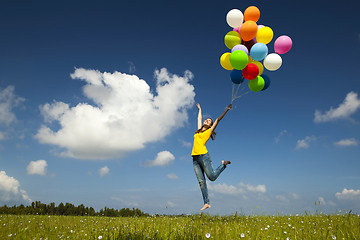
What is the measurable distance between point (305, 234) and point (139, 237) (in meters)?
3.30

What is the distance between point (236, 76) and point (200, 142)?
273cm

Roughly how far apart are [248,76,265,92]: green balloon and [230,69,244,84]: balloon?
392mm

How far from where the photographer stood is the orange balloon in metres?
9.14

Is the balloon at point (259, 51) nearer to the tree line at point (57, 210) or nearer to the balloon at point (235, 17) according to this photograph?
the balloon at point (235, 17)

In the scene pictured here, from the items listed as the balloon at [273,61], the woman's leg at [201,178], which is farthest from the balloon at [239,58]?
the woman's leg at [201,178]

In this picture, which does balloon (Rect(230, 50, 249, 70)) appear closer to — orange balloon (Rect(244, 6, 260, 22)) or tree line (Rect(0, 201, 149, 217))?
orange balloon (Rect(244, 6, 260, 22))

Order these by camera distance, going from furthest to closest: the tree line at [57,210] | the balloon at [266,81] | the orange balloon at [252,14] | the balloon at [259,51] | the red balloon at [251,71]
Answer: the tree line at [57,210]
the balloon at [266,81]
the orange balloon at [252,14]
the red balloon at [251,71]
the balloon at [259,51]

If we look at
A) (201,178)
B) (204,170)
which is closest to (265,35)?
(204,170)

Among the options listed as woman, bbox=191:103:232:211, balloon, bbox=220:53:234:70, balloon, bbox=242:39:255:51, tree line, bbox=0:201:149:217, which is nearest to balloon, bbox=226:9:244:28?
balloon, bbox=242:39:255:51

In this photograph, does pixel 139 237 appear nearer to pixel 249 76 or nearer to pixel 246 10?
pixel 249 76

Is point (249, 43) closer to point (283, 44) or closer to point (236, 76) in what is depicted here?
point (283, 44)

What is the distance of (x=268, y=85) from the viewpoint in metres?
9.67

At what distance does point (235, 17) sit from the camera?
9.26 m

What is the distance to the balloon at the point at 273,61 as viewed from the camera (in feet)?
A: 29.8
